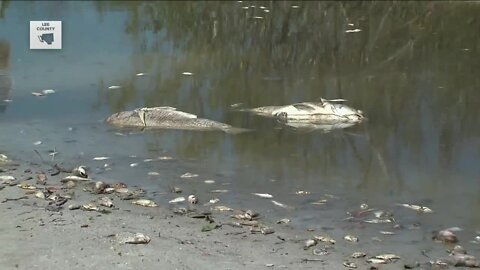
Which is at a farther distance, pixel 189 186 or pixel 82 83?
pixel 82 83

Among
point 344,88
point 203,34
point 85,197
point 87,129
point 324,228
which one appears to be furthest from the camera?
point 203,34

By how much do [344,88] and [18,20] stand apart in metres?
6.71

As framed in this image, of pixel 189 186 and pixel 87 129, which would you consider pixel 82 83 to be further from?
pixel 189 186

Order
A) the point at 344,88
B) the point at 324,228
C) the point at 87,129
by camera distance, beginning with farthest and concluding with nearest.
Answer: the point at 344,88, the point at 87,129, the point at 324,228

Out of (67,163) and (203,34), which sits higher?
(203,34)

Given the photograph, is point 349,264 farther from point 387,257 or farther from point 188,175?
point 188,175

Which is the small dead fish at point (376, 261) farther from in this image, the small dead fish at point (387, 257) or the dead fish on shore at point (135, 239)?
the dead fish on shore at point (135, 239)

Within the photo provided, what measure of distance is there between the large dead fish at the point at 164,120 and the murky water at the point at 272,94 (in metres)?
0.16

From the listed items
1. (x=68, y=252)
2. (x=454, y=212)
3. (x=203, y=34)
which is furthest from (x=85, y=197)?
(x=203, y=34)

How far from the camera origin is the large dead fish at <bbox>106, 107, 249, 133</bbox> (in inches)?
304

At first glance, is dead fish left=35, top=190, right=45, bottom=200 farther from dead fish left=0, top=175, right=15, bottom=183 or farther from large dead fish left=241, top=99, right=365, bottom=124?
large dead fish left=241, top=99, right=365, bottom=124

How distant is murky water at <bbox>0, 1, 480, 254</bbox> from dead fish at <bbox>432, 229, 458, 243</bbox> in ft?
0.91

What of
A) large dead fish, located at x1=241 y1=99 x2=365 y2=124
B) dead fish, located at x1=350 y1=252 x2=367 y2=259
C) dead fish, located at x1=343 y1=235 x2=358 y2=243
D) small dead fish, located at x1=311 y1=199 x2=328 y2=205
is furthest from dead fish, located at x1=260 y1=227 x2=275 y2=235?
large dead fish, located at x1=241 y1=99 x2=365 y2=124

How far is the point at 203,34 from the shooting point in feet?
40.2
